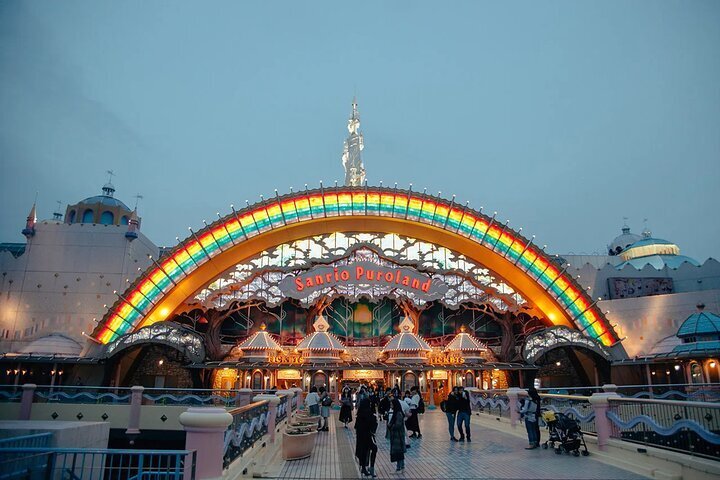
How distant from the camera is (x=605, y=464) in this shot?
43.4ft

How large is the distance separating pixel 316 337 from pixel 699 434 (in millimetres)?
26704

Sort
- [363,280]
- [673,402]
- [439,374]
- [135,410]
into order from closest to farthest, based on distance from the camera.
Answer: [673,402] → [135,410] → [439,374] → [363,280]

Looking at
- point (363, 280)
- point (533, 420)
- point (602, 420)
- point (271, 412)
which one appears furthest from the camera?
point (363, 280)

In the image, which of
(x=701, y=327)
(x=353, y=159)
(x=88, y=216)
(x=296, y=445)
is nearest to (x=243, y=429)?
(x=296, y=445)

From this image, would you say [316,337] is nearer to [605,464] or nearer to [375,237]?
[375,237]

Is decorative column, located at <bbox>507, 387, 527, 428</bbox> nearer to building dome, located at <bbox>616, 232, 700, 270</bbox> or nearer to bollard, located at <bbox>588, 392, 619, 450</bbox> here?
bollard, located at <bbox>588, 392, 619, 450</bbox>

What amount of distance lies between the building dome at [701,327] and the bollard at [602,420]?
18445 millimetres

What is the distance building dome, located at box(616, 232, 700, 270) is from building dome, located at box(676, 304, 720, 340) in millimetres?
16971

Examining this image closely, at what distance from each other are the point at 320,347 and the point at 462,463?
2181 cm

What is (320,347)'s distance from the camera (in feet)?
114

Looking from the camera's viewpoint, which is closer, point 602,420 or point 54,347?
point 602,420

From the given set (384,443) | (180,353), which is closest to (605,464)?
→ (384,443)

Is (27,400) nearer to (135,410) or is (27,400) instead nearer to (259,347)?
(135,410)

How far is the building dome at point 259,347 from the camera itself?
35031mm
